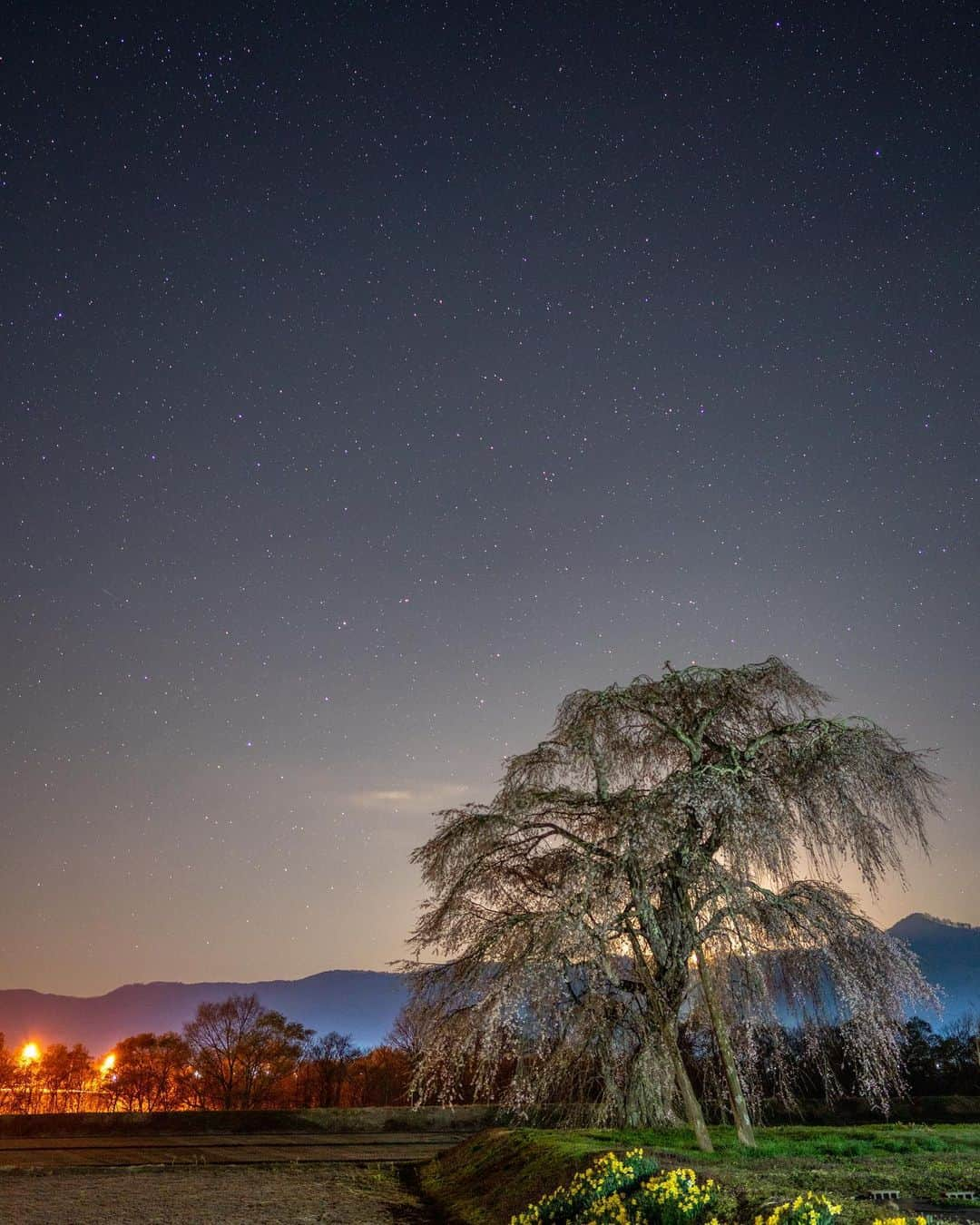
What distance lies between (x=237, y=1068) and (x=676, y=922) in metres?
56.2

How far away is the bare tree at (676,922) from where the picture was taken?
49.6ft

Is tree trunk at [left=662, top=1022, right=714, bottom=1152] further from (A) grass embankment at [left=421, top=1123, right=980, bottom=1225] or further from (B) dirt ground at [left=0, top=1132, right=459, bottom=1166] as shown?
(B) dirt ground at [left=0, top=1132, right=459, bottom=1166]

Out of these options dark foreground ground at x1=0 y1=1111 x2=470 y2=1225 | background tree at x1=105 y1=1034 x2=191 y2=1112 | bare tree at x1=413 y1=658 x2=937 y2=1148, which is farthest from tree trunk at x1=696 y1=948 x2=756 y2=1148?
background tree at x1=105 y1=1034 x2=191 y2=1112

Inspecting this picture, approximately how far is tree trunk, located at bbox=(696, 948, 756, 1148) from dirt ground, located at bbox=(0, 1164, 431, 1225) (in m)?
6.10

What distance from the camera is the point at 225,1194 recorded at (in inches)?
734

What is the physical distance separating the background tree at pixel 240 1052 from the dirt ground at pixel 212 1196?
4124 centimetres

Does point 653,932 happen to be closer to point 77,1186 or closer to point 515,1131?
point 515,1131

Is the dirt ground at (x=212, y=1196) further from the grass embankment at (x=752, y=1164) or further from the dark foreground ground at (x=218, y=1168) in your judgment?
the grass embankment at (x=752, y=1164)

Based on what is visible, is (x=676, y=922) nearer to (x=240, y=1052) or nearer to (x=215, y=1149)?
(x=215, y=1149)

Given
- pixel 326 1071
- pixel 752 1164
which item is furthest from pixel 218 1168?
pixel 326 1071

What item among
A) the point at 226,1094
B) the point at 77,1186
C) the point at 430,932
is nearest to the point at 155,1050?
the point at 226,1094

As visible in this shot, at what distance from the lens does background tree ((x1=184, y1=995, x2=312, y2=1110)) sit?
60281 millimetres

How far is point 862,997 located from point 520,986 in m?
5.83

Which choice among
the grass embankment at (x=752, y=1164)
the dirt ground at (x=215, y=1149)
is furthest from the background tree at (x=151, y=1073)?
the grass embankment at (x=752, y=1164)
